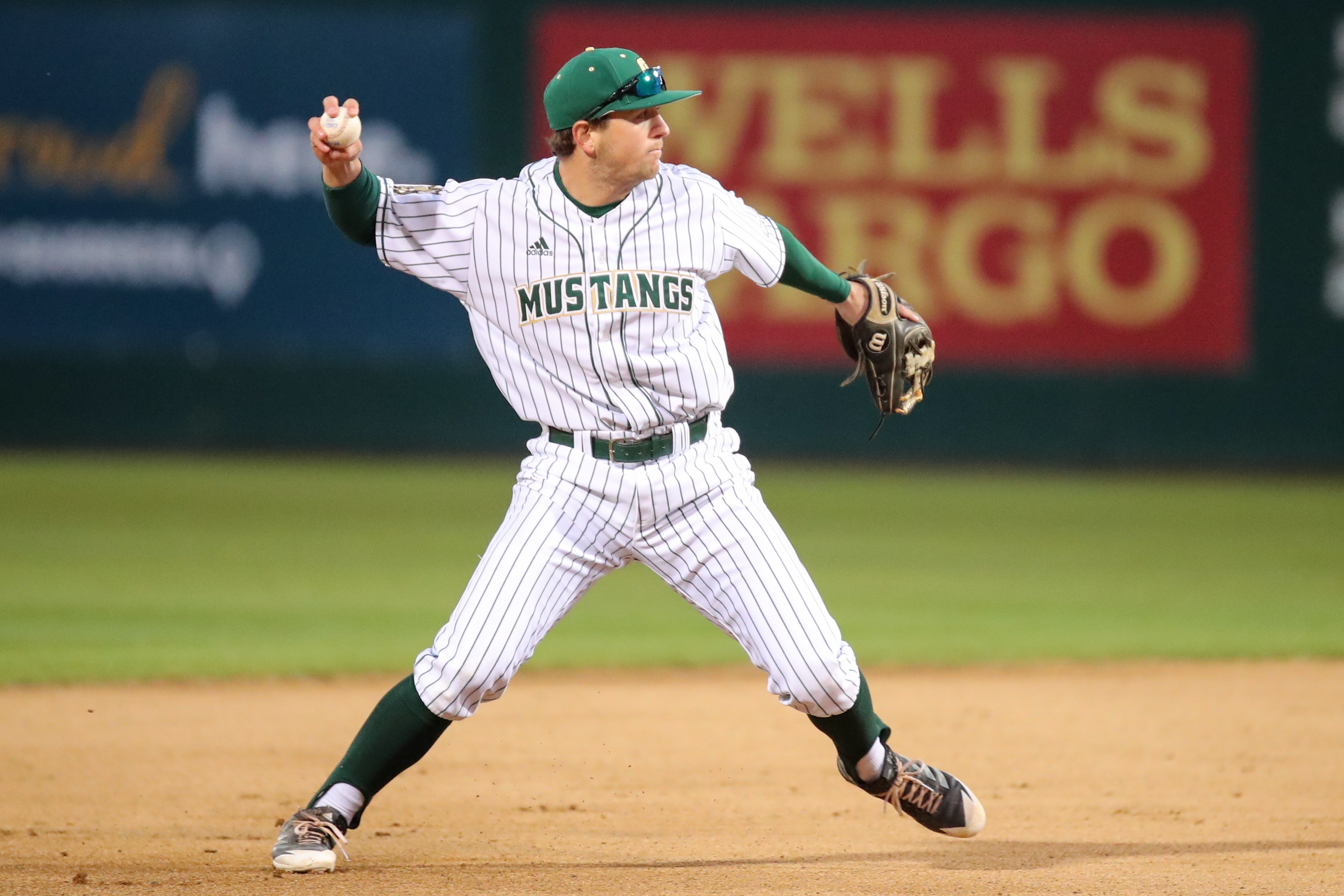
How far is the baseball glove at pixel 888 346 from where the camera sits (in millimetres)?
4027

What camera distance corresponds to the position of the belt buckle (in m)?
3.60

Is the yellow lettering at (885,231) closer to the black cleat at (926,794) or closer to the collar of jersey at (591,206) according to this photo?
the black cleat at (926,794)

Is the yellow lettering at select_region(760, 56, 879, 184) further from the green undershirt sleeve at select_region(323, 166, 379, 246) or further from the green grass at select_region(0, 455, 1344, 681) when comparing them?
the green undershirt sleeve at select_region(323, 166, 379, 246)

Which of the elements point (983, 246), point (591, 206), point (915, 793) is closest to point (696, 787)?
point (915, 793)

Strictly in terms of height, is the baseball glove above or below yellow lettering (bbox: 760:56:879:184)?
below

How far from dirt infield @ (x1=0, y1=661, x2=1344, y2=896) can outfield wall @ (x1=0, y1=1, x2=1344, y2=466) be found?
7.10m

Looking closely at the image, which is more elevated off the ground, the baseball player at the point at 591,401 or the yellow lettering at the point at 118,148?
the yellow lettering at the point at 118,148

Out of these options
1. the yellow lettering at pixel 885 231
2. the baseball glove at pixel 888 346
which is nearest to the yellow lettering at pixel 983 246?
the yellow lettering at pixel 885 231

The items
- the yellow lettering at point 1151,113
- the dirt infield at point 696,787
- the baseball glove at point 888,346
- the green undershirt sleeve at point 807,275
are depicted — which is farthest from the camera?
the yellow lettering at point 1151,113

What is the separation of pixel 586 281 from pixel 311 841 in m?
1.36

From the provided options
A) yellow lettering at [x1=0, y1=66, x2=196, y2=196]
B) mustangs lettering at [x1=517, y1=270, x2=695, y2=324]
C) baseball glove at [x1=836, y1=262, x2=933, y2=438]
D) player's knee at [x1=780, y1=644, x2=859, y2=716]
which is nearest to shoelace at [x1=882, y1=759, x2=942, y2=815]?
player's knee at [x1=780, y1=644, x2=859, y2=716]

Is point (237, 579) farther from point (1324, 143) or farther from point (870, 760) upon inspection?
point (1324, 143)

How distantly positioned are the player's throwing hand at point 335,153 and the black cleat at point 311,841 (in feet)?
4.55

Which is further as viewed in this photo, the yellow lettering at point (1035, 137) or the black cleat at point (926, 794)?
the yellow lettering at point (1035, 137)
